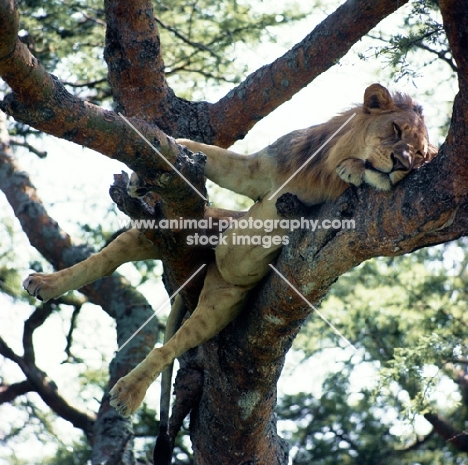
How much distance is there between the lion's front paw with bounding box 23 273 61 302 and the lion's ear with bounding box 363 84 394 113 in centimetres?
240

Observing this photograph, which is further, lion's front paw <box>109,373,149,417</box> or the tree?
lion's front paw <box>109,373,149,417</box>

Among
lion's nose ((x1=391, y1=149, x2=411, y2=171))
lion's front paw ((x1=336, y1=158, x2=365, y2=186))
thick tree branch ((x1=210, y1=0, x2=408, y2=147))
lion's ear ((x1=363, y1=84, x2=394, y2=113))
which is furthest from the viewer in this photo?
thick tree branch ((x1=210, y1=0, x2=408, y2=147))

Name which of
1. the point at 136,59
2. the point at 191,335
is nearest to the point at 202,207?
the point at 191,335

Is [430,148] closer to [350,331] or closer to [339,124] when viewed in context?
[339,124]

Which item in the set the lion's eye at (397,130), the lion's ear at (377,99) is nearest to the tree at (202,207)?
the lion's eye at (397,130)

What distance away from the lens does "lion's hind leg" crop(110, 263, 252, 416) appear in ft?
15.2

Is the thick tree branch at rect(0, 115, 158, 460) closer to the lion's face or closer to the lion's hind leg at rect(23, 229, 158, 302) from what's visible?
the lion's hind leg at rect(23, 229, 158, 302)

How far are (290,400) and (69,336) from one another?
2740 mm

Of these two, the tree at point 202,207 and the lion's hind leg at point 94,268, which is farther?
the lion's hind leg at point 94,268

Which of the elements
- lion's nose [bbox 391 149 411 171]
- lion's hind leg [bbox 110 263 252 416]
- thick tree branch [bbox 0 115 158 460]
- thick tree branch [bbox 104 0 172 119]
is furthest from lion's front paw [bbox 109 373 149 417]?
thick tree branch [bbox 0 115 158 460]

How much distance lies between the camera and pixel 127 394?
15.1 feet

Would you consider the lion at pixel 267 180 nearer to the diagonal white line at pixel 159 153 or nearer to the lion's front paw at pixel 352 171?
the lion's front paw at pixel 352 171

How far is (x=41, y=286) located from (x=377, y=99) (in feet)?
8.35

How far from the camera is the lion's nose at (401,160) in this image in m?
3.83
